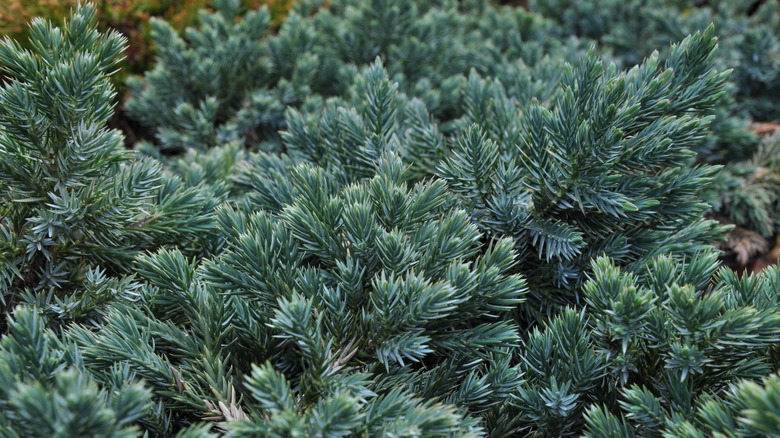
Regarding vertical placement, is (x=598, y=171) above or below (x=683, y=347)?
above

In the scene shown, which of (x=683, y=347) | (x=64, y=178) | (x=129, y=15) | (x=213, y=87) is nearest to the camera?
(x=683, y=347)

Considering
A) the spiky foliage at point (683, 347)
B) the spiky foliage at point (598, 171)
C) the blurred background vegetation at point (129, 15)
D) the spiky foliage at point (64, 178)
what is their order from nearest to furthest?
the spiky foliage at point (683, 347)
the spiky foliage at point (64, 178)
the spiky foliage at point (598, 171)
the blurred background vegetation at point (129, 15)

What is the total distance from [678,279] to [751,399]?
326 millimetres

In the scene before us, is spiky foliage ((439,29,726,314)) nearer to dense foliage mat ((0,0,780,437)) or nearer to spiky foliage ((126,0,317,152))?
dense foliage mat ((0,0,780,437))

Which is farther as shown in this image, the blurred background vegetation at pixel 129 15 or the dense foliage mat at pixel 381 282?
the blurred background vegetation at pixel 129 15

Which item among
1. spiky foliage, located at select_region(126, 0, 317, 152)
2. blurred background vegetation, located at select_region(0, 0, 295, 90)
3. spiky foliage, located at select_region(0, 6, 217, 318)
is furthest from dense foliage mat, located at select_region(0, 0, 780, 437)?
blurred background vegetation, located at select_region(0, 0, 295, 90)

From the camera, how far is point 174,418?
132 cm

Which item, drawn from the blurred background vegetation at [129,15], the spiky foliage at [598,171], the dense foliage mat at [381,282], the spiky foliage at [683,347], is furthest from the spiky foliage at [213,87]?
the spiky foliage at [683,347]

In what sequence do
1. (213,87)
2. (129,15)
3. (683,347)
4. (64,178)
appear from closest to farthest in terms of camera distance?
(683,347)
(64,178)
(213,87)
(129,15)

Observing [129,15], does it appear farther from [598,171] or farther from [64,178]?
[598,171]

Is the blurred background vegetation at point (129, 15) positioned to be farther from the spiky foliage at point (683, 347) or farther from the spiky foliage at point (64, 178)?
the spiky foliage at point (683, 347)

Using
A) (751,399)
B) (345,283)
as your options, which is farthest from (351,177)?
(751,399)

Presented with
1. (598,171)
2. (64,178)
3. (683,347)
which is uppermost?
(64,178)

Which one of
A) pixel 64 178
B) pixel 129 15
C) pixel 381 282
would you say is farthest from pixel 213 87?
pixel 381 282
